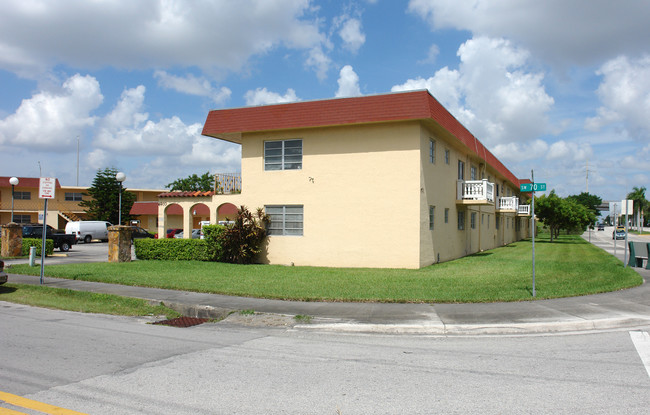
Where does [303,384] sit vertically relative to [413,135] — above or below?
below

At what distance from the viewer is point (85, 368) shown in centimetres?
633

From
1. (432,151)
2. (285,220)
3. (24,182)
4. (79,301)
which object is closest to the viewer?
(79,301)

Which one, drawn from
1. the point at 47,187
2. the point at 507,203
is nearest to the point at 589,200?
the point at 507,203

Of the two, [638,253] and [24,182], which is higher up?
[24,182]

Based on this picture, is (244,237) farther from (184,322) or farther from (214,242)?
(184,322)

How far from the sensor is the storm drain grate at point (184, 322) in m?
9.82

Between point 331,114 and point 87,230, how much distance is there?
34224 millimetres

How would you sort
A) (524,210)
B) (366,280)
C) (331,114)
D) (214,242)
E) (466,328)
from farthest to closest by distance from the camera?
1. (524,210)
2. (214,242)
3. (331,114)
4. (366,280)
5. (466,328)

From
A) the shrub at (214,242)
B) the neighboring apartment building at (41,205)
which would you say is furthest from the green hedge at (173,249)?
the neighboring apartment building at (41,205)

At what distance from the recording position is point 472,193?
23688 millimetres

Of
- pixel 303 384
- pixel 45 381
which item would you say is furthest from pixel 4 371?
pixel 303 384

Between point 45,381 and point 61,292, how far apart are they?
8048mm

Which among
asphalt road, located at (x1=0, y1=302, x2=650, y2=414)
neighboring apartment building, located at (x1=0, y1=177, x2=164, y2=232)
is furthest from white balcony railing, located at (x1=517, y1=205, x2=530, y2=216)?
asphalt road, located at (x1=0, y1=302, x2=650, y2=414)

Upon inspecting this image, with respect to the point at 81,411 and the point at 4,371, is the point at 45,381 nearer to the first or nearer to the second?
the point at 4,371
